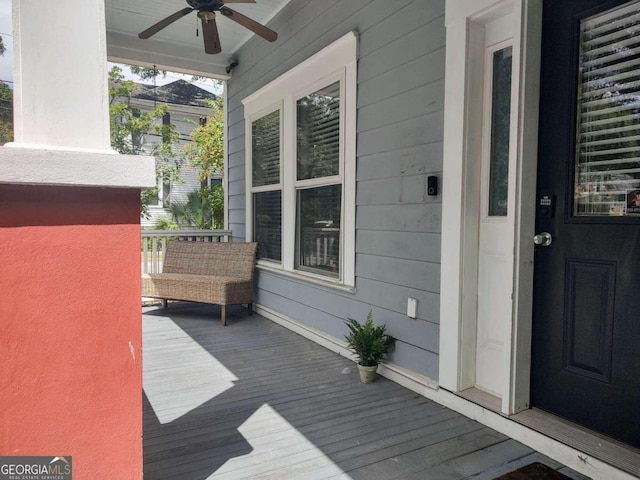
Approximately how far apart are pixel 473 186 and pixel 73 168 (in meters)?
1.90

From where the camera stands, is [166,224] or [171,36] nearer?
[171,36]

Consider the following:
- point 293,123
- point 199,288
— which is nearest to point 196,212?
point 199,288

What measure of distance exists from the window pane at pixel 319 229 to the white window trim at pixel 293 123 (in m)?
0.09

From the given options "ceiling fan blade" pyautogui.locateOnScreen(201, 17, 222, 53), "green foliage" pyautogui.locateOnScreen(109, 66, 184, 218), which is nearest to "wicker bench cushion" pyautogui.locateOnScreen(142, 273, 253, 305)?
"ceiling fan blade" pyautogui.locateOnScreen(201, 17, 222, 53)

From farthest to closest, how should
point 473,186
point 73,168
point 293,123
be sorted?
point 293,123 < point 473,186 < point 73,168

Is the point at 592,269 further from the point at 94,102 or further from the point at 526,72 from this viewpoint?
the point at 94,102

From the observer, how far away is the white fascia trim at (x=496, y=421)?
1.77 m

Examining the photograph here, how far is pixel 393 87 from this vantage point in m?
2.89

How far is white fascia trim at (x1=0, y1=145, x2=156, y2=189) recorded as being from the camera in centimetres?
124

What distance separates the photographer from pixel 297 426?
2.26 metres

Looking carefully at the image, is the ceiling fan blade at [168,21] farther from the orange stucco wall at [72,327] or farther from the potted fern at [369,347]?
the potted fern at [369,347]

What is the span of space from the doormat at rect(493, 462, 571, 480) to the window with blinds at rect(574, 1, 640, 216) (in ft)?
3.56

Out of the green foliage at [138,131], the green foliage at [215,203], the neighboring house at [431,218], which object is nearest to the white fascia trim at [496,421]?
the neighboring house at [431,218]

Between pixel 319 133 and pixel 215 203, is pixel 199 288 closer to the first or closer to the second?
pixel 319 133
